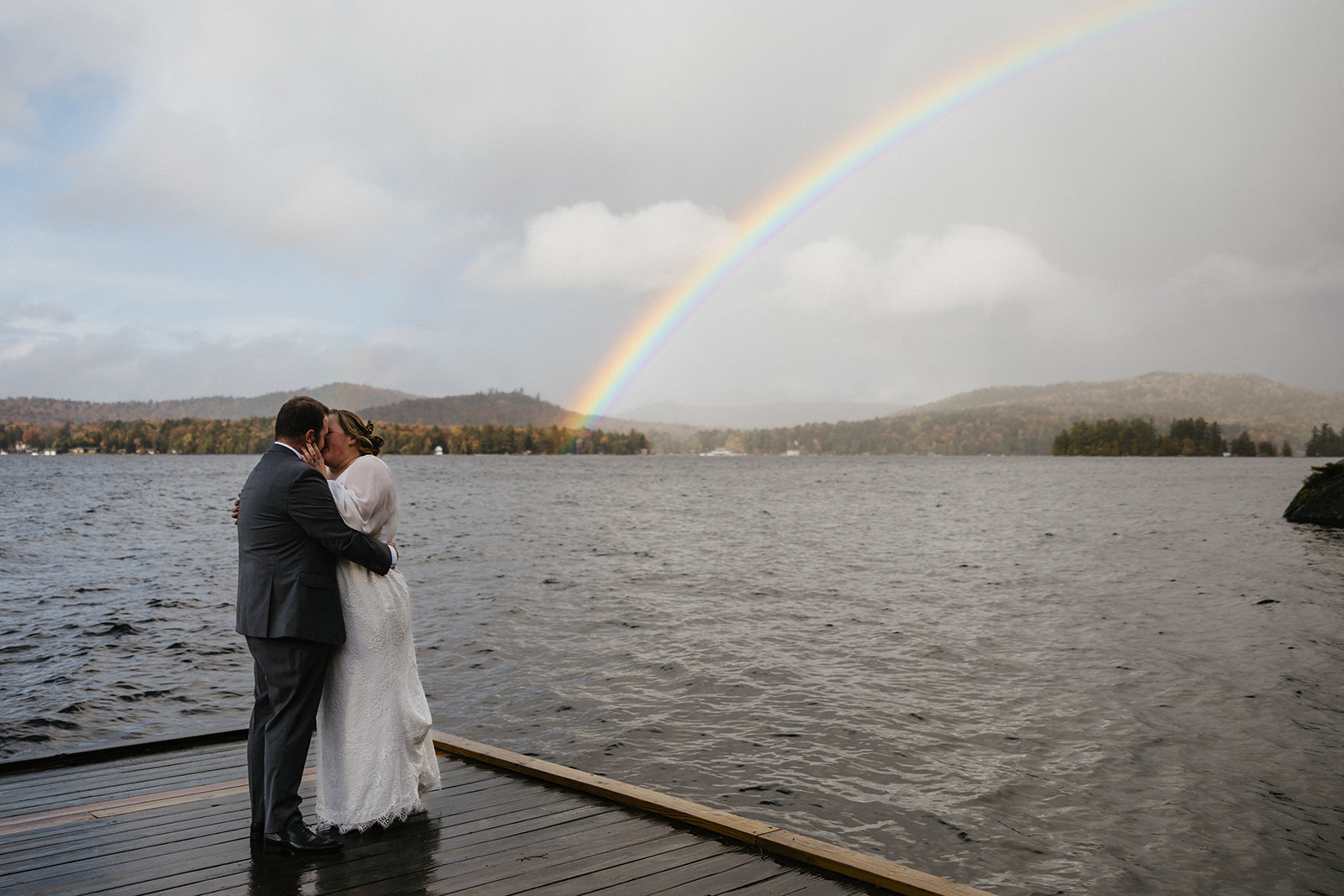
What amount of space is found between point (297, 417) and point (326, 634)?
4.31ft

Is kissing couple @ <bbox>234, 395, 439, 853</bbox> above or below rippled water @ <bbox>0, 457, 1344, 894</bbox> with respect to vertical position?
above

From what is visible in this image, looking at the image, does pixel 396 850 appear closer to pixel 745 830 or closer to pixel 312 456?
pixel 745 830

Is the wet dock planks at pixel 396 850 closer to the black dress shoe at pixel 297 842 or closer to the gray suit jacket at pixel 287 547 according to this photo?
the black dress shoe at pixel 297 842

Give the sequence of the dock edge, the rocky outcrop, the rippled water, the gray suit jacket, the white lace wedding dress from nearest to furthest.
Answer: the dock edge
the gray suit jacket
the white lace wedding dress
the rippled water
the rocky outcrop

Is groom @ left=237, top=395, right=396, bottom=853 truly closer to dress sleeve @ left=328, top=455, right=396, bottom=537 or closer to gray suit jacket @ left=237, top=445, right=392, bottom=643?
gray suit jacket @ left=237, top=445, right=392, bottom=643

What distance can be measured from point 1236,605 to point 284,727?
24.8 meters

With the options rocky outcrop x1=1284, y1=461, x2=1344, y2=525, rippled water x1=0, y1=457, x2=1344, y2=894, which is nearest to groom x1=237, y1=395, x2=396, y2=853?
rippled water x1=0, y1=457, x2=1344, y2=894

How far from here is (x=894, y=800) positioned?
956 centimetres

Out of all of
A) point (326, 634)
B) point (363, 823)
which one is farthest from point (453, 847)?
point (326, 634)

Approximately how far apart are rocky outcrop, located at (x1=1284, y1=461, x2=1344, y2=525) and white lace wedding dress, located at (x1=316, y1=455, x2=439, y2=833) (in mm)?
53142

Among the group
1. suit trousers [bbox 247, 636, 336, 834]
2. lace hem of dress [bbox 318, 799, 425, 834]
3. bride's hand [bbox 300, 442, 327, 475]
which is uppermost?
bride's hand [bbox 300, 442, 327, 475]

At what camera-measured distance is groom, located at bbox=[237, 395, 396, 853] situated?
496cm

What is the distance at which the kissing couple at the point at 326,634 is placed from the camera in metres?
4.98

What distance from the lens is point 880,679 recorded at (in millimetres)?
14906
